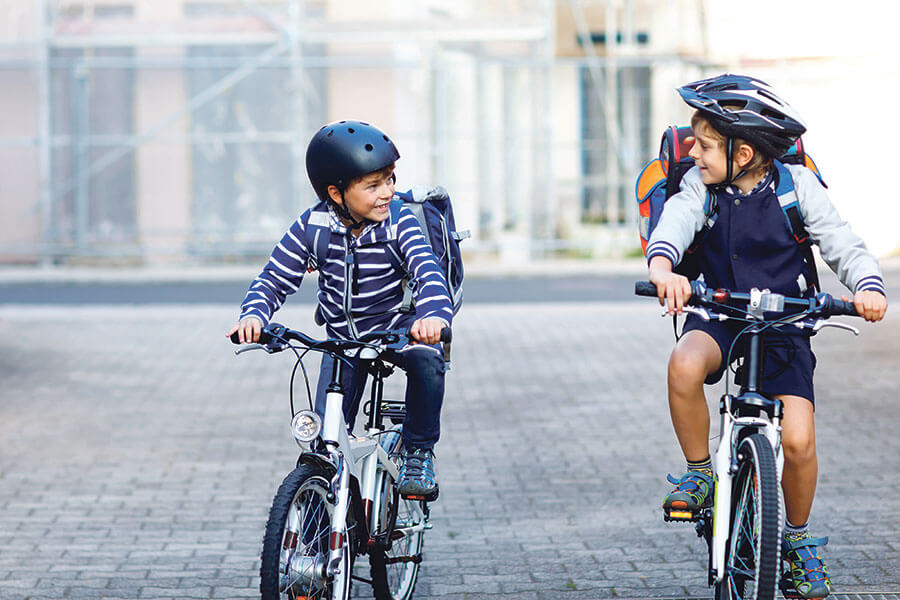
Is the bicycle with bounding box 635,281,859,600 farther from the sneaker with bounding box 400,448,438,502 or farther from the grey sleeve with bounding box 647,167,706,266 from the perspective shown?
the sneaker with bounding box 400,448,438,502

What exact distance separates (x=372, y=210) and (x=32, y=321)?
10.2m

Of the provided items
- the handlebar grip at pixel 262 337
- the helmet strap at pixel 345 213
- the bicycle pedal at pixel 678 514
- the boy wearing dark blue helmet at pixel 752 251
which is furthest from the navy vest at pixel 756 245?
the handlebar grip at pixel 262 337

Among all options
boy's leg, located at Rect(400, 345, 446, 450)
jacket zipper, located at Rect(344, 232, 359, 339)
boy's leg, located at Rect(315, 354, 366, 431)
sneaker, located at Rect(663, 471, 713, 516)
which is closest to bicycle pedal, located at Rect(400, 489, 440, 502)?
boy's leg, located at Rect(400, 345, 446, 450)

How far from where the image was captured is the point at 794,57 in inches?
822

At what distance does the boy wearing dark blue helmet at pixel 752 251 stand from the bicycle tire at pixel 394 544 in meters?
0.93

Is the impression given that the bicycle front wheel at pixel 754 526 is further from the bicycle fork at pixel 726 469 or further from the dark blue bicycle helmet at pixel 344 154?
the dark blue bicycle helmet at pixel 344 154

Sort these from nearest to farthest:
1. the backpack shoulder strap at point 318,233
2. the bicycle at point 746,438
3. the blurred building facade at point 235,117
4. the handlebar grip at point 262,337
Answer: the bicycle at point 746,438, the handlebar grip at point 262,337, the backpack shoulder strap at point 318,233, the blurred building facade at point 235,117

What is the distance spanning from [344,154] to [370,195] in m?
0.16

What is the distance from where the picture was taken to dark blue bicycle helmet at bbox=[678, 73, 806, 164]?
4086 millimetres

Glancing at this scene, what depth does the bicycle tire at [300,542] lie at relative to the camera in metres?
3.76

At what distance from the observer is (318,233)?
4.37 meters

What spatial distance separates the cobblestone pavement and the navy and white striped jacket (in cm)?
119

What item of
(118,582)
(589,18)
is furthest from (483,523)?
(589,18)

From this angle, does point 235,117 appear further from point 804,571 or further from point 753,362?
point 804,571
